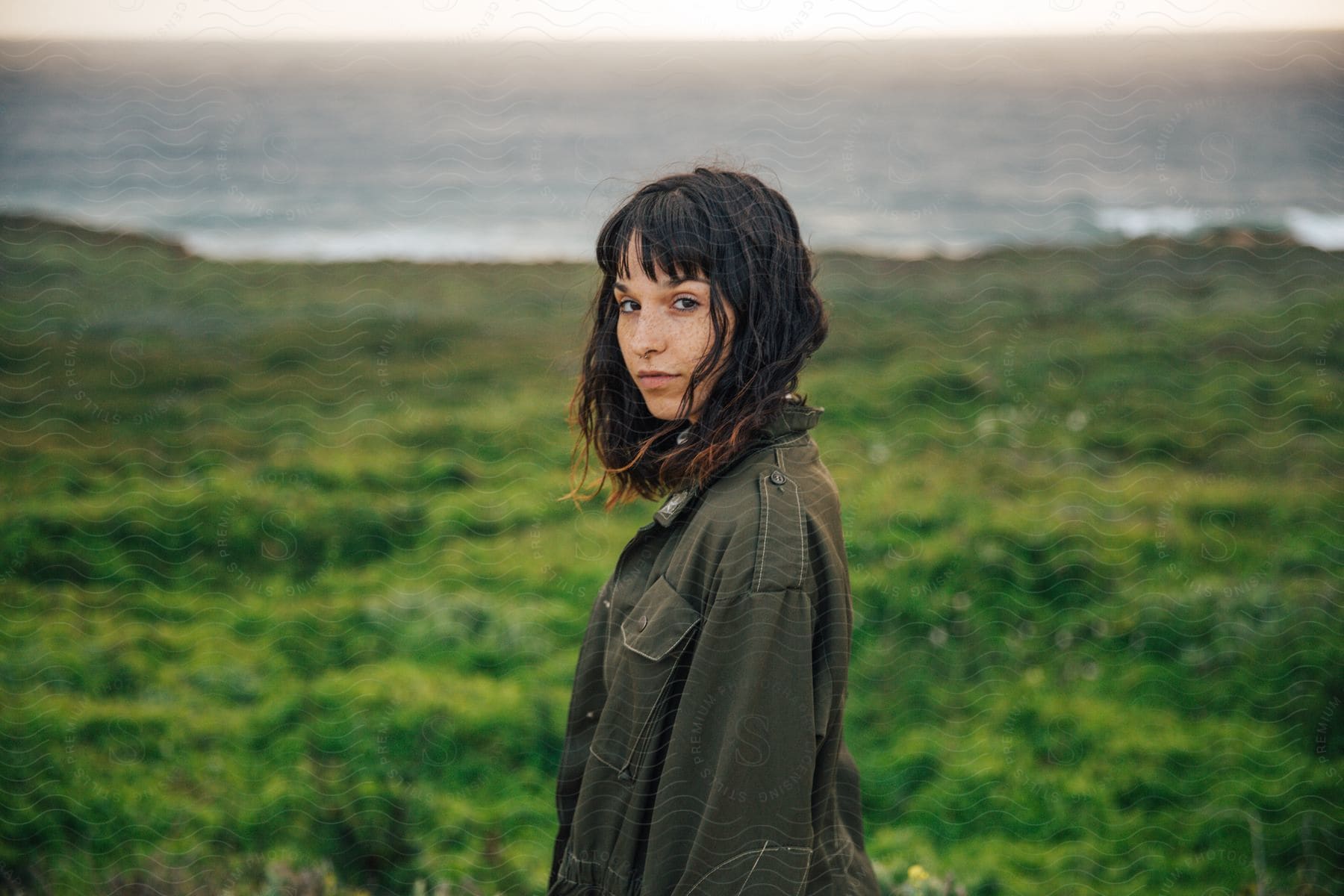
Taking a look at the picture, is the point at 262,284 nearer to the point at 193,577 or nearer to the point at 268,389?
the point at 268,389

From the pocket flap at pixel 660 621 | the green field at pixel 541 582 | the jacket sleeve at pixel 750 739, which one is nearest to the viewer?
the jacket sleeve at pixel 750 739

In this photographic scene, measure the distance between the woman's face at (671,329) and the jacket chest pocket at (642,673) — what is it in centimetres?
31

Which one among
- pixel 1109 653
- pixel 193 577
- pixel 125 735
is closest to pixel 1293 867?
pixel 1109 653

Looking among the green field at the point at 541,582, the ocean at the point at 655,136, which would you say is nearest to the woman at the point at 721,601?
the ocean at the point at 655,136

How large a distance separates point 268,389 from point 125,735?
329 cm

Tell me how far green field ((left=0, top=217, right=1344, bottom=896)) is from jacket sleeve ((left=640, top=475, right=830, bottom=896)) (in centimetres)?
123

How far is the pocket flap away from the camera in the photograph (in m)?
1.46

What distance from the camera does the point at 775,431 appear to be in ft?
5.16

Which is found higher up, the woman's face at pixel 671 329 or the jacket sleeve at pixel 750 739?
the woman's face at pixel 671 329

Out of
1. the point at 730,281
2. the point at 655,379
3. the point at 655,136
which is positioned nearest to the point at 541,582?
the point at 655,379

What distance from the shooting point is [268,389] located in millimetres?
6473

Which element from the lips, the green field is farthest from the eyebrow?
the green field

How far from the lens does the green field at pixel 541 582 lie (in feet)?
10.4

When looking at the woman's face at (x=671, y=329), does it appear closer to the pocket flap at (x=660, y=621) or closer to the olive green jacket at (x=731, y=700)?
the olive green jacket at (x=731, y=700)
